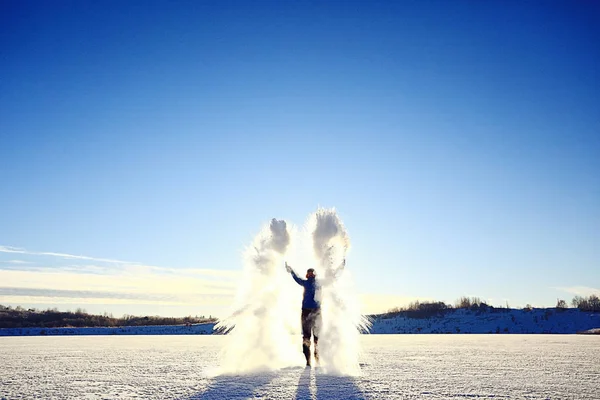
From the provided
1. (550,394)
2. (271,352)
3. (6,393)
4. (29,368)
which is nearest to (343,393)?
(550,394)

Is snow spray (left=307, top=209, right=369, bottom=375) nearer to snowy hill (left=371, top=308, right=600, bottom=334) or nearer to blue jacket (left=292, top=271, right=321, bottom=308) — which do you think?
Answer: blue jacket (left=292, top=271, right=321, bottom=308)

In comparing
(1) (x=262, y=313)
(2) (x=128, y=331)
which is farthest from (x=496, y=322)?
(1) (x=262, y=313)

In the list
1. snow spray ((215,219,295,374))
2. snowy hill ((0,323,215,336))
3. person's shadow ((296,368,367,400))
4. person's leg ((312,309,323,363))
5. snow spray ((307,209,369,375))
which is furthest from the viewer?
snowy hill ((0,323,215,336))

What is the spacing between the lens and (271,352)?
11.3m

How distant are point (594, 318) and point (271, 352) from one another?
125 ft

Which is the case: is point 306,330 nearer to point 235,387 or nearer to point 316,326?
point 316,326

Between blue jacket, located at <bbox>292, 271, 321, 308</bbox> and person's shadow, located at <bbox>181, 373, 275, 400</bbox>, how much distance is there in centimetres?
176

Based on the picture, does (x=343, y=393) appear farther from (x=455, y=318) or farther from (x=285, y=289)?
(x=455, y=318)

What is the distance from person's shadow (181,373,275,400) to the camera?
7.54 metres

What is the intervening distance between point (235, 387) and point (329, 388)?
58.1 inches

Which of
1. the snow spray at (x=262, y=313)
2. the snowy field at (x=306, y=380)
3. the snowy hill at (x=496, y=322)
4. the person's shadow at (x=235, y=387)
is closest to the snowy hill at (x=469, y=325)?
the snowy hill at (x=496, y=322)

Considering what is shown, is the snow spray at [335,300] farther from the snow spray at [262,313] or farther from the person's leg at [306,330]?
the snow spray at [262,313]

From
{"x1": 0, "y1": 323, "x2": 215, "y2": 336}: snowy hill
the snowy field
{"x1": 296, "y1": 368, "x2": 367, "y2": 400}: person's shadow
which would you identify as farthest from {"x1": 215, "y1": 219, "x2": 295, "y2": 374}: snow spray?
{"x1": 0, "y1": 323, "x2": 215, "y2": 336}: snowy hill

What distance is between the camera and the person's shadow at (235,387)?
24.7ft
